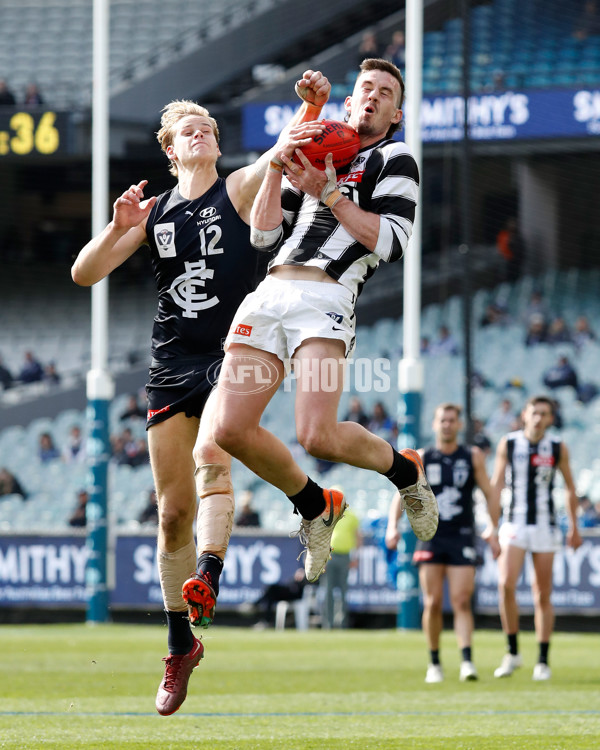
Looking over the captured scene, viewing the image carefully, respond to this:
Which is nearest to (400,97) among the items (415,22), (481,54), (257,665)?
(257,665)

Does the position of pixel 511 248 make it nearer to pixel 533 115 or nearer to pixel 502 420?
pixel 533 115

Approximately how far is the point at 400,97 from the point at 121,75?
17.3m

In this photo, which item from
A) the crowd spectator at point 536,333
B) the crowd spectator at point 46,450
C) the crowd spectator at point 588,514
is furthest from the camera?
the crowd spectator at point 46,450

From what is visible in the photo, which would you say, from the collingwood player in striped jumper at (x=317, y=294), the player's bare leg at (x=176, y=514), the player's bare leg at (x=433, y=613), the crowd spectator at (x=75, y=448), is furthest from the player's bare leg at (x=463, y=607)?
the crowd spectator at (x=75, y=448)

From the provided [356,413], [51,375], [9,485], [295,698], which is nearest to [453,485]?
[295,698]

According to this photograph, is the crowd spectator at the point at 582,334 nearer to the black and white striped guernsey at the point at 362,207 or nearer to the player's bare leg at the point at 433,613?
the player's bare leg at the point at 433,613

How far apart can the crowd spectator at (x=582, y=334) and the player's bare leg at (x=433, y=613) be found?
11.1 meters

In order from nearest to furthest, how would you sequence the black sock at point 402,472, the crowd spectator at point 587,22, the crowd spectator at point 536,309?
the black sock at point 402,472 → the crowd spectator at point 536,309 → the crowd spectator at point 587,22

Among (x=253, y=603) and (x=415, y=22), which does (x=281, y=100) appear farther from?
(x=253, y=603)

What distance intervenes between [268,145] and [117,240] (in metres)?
13.8

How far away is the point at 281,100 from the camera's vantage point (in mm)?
19406

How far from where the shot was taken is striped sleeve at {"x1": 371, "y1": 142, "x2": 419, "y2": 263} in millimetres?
5037

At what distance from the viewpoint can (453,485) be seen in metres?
9.95

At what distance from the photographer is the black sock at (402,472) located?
5465mm
